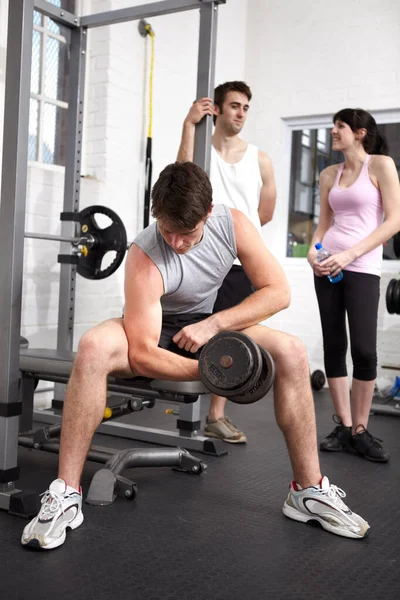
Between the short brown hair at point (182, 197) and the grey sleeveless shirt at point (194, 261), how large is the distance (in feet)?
0.45

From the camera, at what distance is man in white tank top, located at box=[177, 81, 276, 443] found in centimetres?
275

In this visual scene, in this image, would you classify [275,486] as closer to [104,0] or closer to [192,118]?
[192,118]

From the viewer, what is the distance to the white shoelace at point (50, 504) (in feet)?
5.51

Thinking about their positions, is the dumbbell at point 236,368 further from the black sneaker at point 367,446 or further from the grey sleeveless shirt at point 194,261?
the black sneaker at point 367,446

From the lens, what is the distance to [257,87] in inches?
193

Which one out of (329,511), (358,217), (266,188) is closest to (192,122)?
(266,188)

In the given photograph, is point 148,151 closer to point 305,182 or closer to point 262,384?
point 305,182

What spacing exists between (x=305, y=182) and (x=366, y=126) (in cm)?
223

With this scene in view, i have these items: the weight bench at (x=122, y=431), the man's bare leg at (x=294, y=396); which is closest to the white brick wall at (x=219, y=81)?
the weight bench at (x=122, y=431)

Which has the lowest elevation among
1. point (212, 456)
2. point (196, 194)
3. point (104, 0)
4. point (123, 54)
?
point (212, 456)

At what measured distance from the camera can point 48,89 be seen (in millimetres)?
3521

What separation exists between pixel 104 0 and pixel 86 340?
258 cm

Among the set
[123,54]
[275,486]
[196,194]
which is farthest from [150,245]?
[123,54]

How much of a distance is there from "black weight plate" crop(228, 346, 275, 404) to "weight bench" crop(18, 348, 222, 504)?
1.09 feet
